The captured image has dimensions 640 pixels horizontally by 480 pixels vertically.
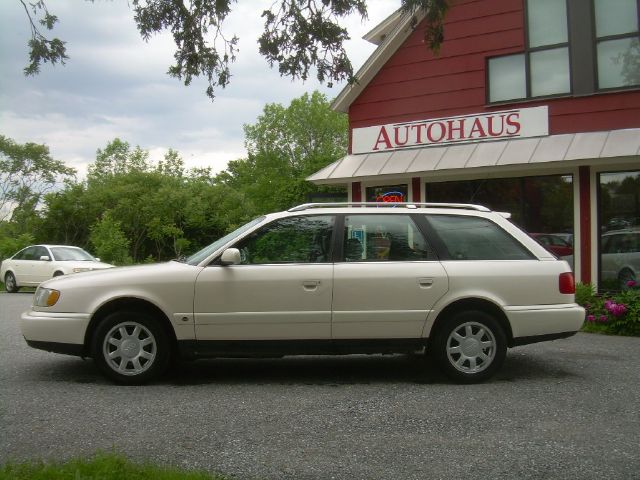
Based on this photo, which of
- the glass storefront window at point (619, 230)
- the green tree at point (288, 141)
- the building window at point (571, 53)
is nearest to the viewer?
the glass storefront window at point (619, 230)

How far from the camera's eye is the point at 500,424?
469cm

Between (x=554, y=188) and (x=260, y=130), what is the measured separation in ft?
169

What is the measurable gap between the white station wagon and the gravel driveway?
38 centimetres

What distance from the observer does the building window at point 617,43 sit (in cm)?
1113

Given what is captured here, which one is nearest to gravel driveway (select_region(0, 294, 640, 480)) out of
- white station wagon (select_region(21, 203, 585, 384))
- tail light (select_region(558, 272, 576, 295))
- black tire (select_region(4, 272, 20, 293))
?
white station wagon (select_region(21, 203, 585, 384))

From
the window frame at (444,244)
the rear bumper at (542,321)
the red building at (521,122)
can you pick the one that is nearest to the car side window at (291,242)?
the window frame at (444,244)

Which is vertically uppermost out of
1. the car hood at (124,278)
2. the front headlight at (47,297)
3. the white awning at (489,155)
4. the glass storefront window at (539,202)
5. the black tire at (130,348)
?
the white awning at (489,155)

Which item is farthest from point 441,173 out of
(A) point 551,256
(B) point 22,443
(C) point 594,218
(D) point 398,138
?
(B) point 22,443

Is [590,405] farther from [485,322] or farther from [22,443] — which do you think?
[22,443]

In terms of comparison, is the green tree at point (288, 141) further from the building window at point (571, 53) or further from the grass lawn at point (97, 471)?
the grass lawn at point (97, 471)

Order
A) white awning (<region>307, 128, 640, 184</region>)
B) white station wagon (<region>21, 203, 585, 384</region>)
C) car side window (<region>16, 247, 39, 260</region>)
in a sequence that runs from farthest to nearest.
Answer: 1. car side window (<region>16, 247, 39, 260</region>)
2. white awning (<region>307, 128, 640, 184</region>)
3. white station wagon (<region>21, 203, 585, 384</region>)

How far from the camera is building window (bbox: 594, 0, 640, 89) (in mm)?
11126

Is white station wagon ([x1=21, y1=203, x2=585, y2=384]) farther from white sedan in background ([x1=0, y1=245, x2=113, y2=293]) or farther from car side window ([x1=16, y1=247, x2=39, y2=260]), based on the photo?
car side window ([x1=16, y1=247, x2=39, y2=260])

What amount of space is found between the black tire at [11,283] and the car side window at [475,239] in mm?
16267
